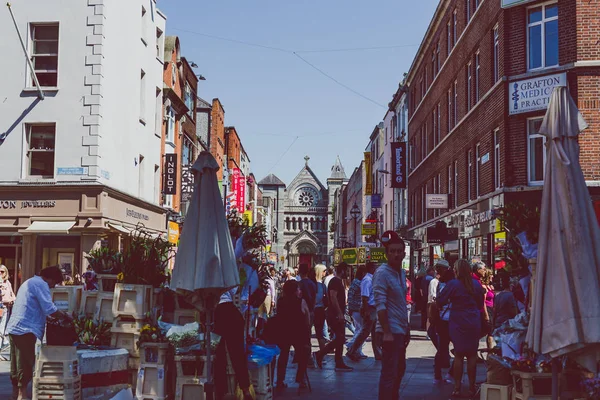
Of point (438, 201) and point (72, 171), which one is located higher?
point (72, 171)

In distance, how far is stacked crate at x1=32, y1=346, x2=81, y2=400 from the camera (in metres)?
9.17

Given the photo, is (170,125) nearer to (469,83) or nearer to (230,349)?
(469,83)

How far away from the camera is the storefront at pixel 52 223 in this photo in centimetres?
2414

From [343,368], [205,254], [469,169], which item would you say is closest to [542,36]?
[469,169]

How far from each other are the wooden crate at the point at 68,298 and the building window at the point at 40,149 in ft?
45.3

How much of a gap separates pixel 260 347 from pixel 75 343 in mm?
2331

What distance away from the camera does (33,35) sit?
82.0 feet

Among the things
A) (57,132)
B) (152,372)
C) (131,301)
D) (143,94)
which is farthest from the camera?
(143,94)

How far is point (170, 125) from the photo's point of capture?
3712 cm

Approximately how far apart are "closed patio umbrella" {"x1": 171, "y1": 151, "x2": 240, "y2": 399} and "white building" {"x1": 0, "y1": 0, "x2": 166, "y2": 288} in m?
14.8

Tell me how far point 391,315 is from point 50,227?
17096 mm

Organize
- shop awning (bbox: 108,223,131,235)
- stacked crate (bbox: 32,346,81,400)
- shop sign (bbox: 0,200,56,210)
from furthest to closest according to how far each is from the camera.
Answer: shop awning (bbox: 108,223,131,235)
shop sign (bbox: 0,200,56,210)
stacked crate (bbox: 32,346,81,400)

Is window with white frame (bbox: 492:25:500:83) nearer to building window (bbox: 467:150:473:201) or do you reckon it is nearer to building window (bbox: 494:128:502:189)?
building window (bbox: 494:128:502:189)

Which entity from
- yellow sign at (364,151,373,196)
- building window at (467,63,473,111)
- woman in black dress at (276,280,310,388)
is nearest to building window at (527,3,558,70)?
building window at (467,63,473,111)
